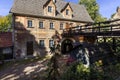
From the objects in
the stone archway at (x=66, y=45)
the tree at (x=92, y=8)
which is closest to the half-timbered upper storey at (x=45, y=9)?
the stone archway at (x=66, y=45)

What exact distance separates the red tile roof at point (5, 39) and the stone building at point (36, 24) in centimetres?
110

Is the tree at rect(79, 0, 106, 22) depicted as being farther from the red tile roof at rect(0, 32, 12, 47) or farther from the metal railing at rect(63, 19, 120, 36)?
the red tile roof at rect(0, 32, 12, 47)

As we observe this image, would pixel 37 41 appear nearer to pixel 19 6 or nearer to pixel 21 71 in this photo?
pixel 19 6

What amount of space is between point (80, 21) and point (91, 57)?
15.3 metres

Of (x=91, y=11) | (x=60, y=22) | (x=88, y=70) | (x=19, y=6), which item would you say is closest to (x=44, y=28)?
(x=60, y=22)

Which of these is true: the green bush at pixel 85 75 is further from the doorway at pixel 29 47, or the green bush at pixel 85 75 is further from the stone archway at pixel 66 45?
the stone archway at pixel 66 45

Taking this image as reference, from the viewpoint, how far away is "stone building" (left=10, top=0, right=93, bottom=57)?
22.8 metres

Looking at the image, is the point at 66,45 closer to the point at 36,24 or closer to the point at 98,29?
the point at 36,24

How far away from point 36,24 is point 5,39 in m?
5.21

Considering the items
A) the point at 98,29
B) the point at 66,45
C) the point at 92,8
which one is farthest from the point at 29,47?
the point at 92,8

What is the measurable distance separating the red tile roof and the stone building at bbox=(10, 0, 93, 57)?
110 centimetres

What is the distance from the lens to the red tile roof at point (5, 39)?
73.1 ft

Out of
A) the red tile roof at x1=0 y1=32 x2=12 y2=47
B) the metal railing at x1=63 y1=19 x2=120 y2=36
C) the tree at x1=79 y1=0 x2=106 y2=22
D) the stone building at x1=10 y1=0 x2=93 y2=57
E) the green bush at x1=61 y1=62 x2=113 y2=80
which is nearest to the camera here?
the green bush at x1=61 y1=62 x2=113 y2=80

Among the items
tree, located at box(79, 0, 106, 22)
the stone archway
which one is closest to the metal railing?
the stone archway
